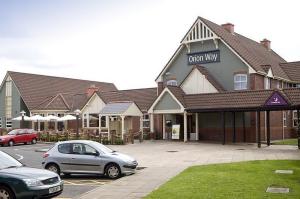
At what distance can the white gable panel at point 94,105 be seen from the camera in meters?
44.8

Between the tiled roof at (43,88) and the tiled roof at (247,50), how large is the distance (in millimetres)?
20581

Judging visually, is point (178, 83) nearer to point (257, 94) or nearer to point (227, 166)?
point (257, 94)

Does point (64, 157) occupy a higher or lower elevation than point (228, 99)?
lower

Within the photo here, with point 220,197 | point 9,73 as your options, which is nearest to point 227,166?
point 220,197

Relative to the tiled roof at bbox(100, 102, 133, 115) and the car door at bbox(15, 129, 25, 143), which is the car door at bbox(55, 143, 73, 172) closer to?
the tiled roof at bbox(100, 102, 133, 115)

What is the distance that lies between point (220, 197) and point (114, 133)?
2672 centimetres

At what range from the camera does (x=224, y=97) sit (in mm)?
33719

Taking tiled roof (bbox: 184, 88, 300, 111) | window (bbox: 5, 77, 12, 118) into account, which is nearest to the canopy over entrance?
tiled roof (bbox: 184, 88, 300, 111)

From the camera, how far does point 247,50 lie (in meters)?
40.4

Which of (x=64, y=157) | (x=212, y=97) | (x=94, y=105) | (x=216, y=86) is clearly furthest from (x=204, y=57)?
(x=64, y=157)

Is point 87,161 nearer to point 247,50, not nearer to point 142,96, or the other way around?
point 247,50

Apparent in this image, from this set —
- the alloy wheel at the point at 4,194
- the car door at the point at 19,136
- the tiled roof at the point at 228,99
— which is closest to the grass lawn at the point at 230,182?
the alloy wheel at the point at 4,194

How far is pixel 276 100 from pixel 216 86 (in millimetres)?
9270

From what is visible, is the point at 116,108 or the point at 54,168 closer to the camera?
the point at 54,168
